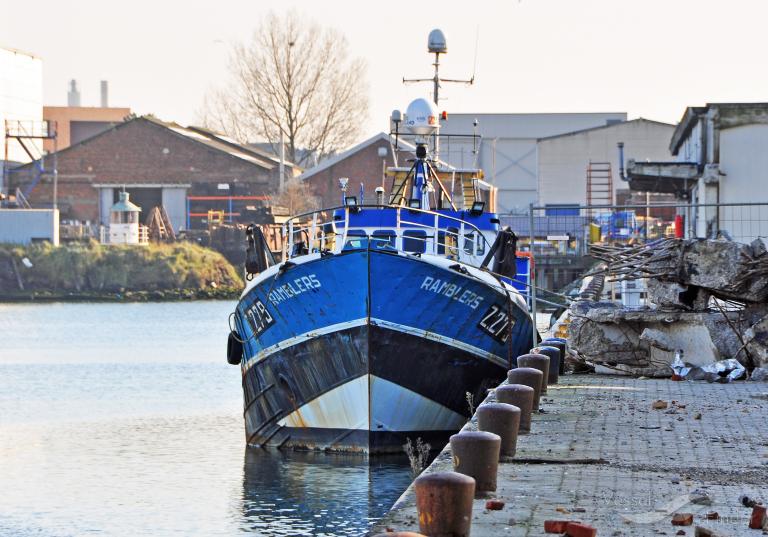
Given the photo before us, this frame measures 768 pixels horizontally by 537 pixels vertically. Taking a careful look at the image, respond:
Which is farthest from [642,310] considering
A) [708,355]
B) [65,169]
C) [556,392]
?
[65,169]

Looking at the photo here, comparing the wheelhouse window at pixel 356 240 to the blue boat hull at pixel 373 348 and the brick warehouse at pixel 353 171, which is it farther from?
the brick warehouse at pixel 353 171

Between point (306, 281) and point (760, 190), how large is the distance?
57.9 ft

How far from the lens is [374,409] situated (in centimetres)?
1767

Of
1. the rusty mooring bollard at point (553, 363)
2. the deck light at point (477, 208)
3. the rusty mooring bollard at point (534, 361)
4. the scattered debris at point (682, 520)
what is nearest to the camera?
the scattered debris at point (682, 520)

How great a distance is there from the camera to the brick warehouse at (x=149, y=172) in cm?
7762

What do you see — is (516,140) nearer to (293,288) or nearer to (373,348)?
(293,288)

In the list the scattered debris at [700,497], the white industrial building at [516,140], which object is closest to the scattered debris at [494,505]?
the scattered debris at [700,497]

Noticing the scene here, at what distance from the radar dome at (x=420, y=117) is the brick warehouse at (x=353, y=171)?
4383 centimetres

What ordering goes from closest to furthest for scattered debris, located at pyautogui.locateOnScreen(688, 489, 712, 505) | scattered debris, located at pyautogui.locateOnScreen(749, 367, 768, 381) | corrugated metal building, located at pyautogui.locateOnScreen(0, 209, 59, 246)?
1. scattered debris, located at pyautogui.locateOnScreen(688, 489, 712, 505)
2. scattered debris, located at pyautogui.locateOnScreen(749, 367, 768, 381)
3. corrugated metal building, located at pyautogui.locateOnScreen(0, 209, 59, 246)

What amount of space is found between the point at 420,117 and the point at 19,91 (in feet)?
228

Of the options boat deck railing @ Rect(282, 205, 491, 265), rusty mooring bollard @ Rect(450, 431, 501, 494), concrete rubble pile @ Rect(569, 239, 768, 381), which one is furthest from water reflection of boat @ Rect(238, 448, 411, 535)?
rusty mooring bollard @ Rect(450, 431, 501, 494)

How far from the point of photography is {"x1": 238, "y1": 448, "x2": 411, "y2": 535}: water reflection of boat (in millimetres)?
15092

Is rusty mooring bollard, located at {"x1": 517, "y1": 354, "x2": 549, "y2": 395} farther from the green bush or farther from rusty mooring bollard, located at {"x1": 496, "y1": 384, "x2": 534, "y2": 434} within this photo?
the green bush

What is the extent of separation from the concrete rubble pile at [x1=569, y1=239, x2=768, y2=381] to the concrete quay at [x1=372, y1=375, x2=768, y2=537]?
6.52ft
